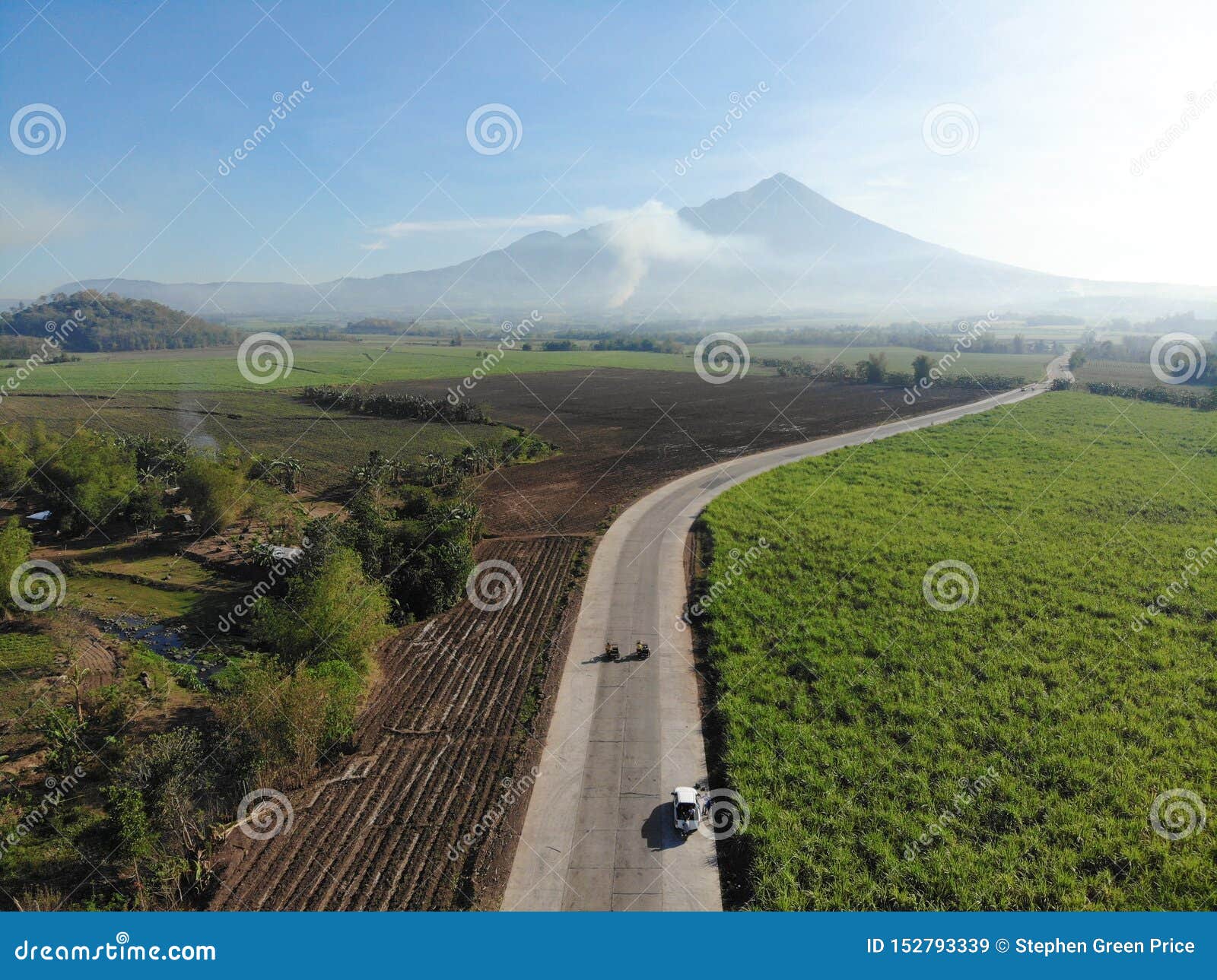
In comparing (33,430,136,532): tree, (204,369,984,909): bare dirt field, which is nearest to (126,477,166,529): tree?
(33,430,136,532): tree

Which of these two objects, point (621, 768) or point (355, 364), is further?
point (355, 364)

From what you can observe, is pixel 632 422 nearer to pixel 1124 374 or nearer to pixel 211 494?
pixel 211 494

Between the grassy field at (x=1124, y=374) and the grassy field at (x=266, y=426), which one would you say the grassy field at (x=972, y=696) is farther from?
the grassy field at (x=1124, y=374)

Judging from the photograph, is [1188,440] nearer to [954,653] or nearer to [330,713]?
[954,653]

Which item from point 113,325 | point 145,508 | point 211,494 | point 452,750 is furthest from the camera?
point 113,325

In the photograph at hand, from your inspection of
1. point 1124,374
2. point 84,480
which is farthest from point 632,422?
point 1124,374

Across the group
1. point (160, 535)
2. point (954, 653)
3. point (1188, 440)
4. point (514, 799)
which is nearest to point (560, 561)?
point (514, 799)
